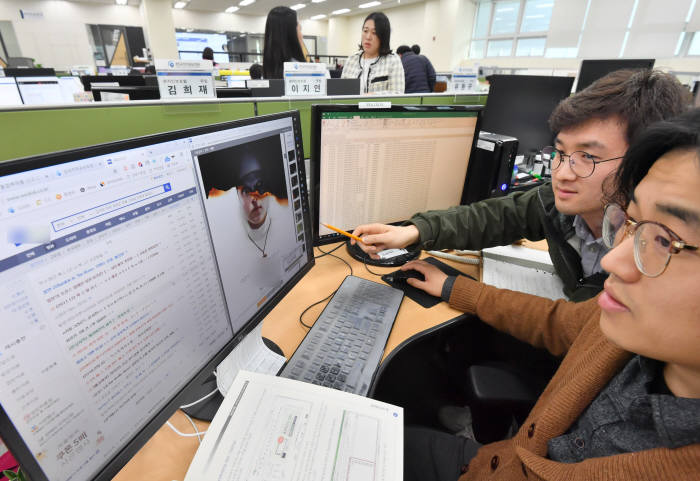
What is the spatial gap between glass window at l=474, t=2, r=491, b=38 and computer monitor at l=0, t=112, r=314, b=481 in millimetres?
10079

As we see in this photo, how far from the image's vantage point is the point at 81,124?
0.83 m

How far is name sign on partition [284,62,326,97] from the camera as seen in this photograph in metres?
1.40

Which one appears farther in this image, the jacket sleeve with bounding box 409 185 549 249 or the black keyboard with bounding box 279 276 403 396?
the jacket sleeve with bounding box 409 185 549 249

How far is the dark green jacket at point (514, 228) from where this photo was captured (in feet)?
3.37

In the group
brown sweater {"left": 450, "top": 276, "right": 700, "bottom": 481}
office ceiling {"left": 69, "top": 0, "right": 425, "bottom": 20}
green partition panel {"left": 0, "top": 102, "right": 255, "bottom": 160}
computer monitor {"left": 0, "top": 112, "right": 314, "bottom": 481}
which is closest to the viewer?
computer monitor {"left": 0, "top": 112, "right": 314, "bottom": 481}

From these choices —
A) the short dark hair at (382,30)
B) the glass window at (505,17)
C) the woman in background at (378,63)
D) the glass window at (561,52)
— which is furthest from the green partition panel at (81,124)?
the glass window at (505,17)

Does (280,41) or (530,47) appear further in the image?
(530,47)

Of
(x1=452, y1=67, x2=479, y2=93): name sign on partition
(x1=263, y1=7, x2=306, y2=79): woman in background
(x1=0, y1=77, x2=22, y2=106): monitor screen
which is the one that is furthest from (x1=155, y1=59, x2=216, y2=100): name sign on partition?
(x1=0, y1=77, x2=22, y2=106): monitor screen

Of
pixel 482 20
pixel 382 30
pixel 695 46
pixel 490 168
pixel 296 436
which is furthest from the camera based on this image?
pixel 482 20

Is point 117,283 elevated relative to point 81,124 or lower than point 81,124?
lower

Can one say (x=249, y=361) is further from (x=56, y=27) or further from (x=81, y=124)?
(x=56, y=27)

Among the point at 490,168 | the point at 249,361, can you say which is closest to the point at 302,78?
the point at 490,168

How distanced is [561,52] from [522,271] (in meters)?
8.22

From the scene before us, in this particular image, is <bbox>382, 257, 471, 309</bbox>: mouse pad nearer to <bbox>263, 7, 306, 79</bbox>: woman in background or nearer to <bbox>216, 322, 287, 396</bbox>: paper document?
<bbox>216, 322, 287, 396</bbox>: paper document
